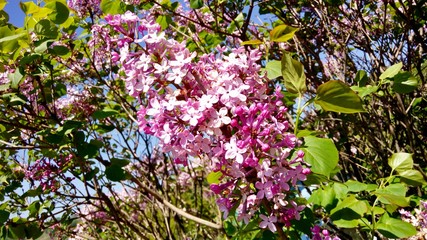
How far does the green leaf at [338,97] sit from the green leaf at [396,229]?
44cm

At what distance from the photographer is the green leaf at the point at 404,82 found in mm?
1279

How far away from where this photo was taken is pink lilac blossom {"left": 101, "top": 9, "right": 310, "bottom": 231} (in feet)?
3.12

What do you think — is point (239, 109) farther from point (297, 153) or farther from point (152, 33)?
point (152, 33)

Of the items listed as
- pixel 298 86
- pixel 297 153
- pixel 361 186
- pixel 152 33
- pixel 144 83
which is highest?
pixel 152 33

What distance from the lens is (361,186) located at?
4.34 feet

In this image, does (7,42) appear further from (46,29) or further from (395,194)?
(395,194)

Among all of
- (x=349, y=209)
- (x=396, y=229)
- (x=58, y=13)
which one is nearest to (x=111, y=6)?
(x=58, y=13)

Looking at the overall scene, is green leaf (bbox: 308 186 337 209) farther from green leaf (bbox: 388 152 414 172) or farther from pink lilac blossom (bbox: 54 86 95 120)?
pink lilac blossom (bbox: 54 86 95 120)

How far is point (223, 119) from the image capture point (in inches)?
37.4

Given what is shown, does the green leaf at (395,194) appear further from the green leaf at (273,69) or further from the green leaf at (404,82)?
the green leaf at (273,69)

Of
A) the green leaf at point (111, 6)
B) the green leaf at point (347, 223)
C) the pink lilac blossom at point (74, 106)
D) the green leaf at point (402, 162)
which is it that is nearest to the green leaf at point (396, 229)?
the green leaf at point (347, 223)

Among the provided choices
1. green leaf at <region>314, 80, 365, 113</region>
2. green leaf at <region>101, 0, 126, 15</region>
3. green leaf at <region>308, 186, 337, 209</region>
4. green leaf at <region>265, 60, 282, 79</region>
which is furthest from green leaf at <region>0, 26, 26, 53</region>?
green leaf at <region>308, 186, 337, 209</region>

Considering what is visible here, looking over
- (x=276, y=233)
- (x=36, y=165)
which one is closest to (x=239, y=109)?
(x=276, y=233)

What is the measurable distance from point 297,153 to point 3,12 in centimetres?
144
